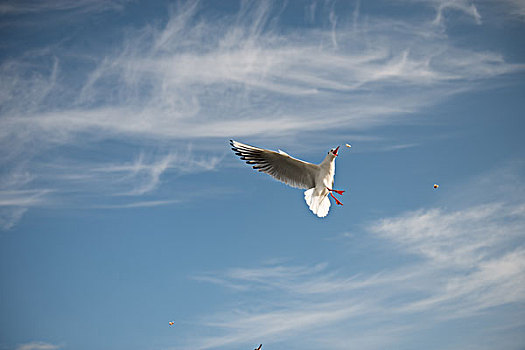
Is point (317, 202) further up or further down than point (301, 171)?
further down

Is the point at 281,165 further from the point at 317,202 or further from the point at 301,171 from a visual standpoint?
the point at 317,202

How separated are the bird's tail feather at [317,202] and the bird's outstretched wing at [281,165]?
1.85ft

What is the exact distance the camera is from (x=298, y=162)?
1093cm

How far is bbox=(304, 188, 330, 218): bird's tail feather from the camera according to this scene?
10445mm

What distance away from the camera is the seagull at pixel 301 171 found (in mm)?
10711

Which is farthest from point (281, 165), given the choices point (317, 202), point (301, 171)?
point (317, 202)

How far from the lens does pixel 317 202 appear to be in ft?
35.0

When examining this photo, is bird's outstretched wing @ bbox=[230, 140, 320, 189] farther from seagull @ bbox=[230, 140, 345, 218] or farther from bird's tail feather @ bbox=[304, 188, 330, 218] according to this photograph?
bird's tail feather @ bbox=[304, 188, 330, 218]

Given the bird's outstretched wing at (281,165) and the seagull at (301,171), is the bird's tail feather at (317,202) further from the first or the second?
the bird's outstretched wing at (281,165)

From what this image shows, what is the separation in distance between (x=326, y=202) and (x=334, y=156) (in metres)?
1.33

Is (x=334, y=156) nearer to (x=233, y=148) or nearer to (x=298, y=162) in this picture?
(x=298, y=162)

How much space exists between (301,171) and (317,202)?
1.10m

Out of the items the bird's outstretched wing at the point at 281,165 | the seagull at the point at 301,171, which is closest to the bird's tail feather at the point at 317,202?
the seagull at the point at 301,171

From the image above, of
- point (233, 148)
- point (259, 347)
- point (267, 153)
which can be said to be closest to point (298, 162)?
point (267, 153)
